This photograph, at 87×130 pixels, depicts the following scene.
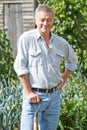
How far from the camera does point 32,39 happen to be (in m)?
4.18

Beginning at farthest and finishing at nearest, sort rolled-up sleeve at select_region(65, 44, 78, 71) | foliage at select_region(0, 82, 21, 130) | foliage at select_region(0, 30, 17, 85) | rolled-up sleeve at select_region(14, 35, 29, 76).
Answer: foliage at select_region(0, 30, 17, 85) < foliage at select_region(0, 82, 21, 130) < rolled-up sleeve at select_region(65, 44, 78, 71) < rolled-up sleeve at select_region(14, 35, 29, 76)

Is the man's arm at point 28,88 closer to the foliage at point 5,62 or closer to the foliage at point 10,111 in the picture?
the foliage at point 10,111

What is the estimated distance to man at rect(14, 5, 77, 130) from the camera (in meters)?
4.16

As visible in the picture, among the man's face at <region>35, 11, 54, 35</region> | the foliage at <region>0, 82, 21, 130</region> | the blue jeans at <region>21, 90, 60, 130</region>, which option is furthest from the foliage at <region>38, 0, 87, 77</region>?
the man's face at <region>35, 11, 54, 35</region>

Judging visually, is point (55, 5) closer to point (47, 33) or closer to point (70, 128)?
point (70, 128)

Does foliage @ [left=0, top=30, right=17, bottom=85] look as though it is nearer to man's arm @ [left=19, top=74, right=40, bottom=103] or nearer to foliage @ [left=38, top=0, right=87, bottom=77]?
foliage @ [left=38, top=0, right=87, bottom=77]

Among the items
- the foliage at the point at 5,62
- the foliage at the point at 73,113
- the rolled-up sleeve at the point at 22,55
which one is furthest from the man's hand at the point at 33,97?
the foliage at the point at 5,62

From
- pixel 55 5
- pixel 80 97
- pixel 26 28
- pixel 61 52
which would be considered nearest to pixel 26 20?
pixel 26 28

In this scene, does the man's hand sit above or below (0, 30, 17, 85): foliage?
above

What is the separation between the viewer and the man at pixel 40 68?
4.16 meters

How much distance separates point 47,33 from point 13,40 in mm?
10956

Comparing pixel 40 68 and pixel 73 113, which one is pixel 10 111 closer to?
pixel 73 113

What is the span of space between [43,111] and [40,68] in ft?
1.17

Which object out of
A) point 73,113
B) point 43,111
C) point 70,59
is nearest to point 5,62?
point 73,113
